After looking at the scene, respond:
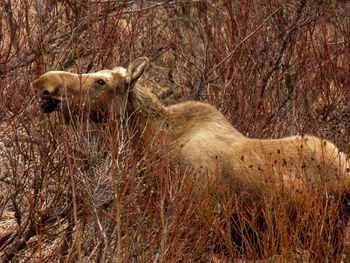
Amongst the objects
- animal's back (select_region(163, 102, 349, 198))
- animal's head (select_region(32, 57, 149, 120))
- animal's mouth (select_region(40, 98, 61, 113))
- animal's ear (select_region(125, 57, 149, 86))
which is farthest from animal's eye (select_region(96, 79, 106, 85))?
animal's back (select_region(163, 102, 349, 198))

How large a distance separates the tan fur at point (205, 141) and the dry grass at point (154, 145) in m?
0.19

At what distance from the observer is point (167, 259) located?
3631 mm

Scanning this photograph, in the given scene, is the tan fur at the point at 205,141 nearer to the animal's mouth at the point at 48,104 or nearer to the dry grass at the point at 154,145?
the animal's mouth at the point at 48,104

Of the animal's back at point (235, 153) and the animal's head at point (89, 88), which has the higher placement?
the animal's head at point (89, 88)

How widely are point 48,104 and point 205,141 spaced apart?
1.33 m

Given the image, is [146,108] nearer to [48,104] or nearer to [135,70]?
[135,70]

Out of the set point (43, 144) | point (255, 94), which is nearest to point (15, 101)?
point (43, 144)

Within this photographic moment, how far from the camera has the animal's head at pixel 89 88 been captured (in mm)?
4906

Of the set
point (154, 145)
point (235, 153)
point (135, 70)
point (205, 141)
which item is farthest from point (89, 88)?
point (154, 145)

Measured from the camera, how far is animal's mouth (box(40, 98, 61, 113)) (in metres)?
4.95

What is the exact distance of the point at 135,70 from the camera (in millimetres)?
5465

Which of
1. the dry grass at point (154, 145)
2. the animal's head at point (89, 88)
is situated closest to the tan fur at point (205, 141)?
the animal's head at point (89, 88)

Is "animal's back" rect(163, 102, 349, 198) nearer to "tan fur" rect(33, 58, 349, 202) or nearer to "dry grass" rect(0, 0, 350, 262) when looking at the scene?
"tan fur" rect(33, 58, 349, 202)

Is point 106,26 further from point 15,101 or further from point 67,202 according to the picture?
point 67,202
